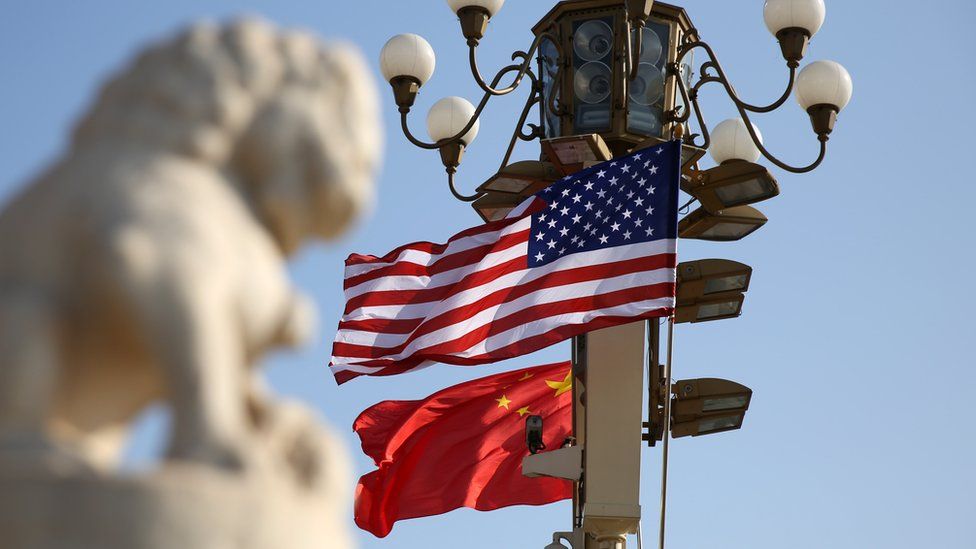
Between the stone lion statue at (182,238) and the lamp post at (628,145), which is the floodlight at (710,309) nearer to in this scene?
the lamp post at (628,145)

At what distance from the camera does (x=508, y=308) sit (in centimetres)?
1084

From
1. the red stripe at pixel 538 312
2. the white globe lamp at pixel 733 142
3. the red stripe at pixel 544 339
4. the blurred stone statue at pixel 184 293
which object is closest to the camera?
the blurred stone statue at pixel 184 293

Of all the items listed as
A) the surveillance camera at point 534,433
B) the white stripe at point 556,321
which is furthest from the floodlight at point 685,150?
the surveillance camera at point 534,433

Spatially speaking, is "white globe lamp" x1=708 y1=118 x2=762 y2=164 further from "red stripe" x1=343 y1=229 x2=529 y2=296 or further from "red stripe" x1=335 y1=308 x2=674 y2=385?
"red stripe" x1=335 y1=308 x2=674 y2=385

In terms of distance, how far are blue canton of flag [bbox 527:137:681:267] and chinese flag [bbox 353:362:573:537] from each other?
110 inches

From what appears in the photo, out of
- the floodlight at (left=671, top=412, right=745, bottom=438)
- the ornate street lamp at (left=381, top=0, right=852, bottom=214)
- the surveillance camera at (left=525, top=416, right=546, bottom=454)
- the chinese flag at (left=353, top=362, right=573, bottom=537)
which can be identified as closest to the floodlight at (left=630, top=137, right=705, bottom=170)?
the ornate street lamp at (left=381, top=0, right=852, bottom=214)

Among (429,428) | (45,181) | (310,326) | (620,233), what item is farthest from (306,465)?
(429,428)

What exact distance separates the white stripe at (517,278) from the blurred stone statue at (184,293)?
7628 mm

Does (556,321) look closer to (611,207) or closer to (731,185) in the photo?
(611,207)

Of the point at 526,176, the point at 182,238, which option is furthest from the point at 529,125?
the point at 182,238

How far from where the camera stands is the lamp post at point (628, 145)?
35.0 ft

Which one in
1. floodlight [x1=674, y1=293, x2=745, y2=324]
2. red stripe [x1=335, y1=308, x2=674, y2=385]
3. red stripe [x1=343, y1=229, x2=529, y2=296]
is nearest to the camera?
red stripe [x1=335, y1=308, x2=674, y2=385]

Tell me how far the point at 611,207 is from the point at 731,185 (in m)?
0.86

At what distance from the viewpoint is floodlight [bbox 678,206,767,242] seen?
36.9 ft
